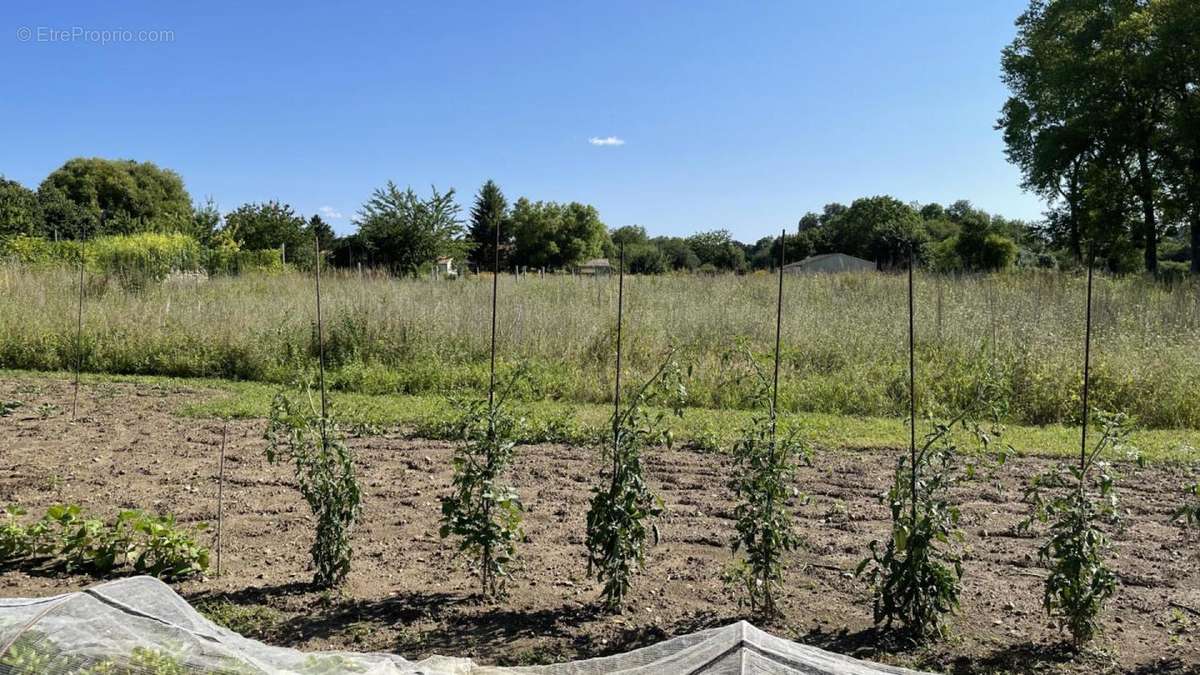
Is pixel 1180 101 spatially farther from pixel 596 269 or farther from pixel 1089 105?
pixel 596 269

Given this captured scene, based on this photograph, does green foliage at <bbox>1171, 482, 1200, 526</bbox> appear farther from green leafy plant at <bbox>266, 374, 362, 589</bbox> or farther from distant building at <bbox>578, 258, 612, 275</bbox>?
distant building at <bbox>578, 258, 612, 275</bbox>

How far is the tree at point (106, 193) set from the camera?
33.1 metres

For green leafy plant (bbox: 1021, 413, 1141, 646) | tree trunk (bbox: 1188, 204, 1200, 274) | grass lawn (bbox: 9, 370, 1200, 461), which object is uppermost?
tree trunk (bbox: 1188, 204, 1200, 274)

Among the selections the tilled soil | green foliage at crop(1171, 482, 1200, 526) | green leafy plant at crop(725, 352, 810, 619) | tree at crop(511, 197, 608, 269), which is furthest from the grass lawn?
tree at crop(511, 197, 608, 269)

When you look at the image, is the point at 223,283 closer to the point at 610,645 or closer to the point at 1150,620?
the point at 610,645

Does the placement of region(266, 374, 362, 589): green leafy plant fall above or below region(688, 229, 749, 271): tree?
below

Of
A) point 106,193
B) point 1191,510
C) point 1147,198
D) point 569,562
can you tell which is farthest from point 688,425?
point 106,193

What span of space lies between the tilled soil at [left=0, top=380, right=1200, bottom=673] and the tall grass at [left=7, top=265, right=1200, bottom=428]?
7.37 feet

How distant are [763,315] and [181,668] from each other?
910 cm

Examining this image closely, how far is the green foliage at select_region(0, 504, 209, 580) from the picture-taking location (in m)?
3.48

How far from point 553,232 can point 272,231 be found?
32072 mm

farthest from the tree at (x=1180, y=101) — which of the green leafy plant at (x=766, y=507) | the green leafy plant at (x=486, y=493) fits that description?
the green leafy plant at (x=486, y=493)

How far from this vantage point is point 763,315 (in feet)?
34.5

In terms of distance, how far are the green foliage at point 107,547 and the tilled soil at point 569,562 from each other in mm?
110
